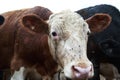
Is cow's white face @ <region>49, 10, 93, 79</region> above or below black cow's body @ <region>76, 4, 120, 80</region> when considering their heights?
above

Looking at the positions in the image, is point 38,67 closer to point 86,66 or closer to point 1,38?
point 1,38

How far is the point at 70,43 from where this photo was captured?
7.03 m

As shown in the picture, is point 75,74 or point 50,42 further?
point 50,42

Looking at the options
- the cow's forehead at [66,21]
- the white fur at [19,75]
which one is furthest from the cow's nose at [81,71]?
the white fur at [19,75]

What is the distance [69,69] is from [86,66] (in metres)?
0.33

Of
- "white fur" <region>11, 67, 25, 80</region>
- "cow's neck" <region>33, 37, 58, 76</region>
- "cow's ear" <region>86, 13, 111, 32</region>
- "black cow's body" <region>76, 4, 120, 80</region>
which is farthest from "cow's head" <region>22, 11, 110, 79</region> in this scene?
"black cow's body" <region>76, 4, 120, 80</region>

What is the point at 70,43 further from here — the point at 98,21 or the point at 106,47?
the point at 106,47

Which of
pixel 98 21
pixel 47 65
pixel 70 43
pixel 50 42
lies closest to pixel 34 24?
pixel 50 42

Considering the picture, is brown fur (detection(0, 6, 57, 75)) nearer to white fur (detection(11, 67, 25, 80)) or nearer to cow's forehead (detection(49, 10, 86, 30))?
white fur (detection(11, 67, 25, 80))

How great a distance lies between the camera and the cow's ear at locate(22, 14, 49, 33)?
25.4ft

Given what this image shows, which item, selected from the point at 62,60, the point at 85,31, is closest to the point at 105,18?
the point at 85,31

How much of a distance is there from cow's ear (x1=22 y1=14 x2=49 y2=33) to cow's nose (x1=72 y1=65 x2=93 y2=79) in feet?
4.68

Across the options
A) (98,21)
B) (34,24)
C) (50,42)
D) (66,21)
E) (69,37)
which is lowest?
(50,42)

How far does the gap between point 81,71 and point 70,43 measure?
2.21 feet
